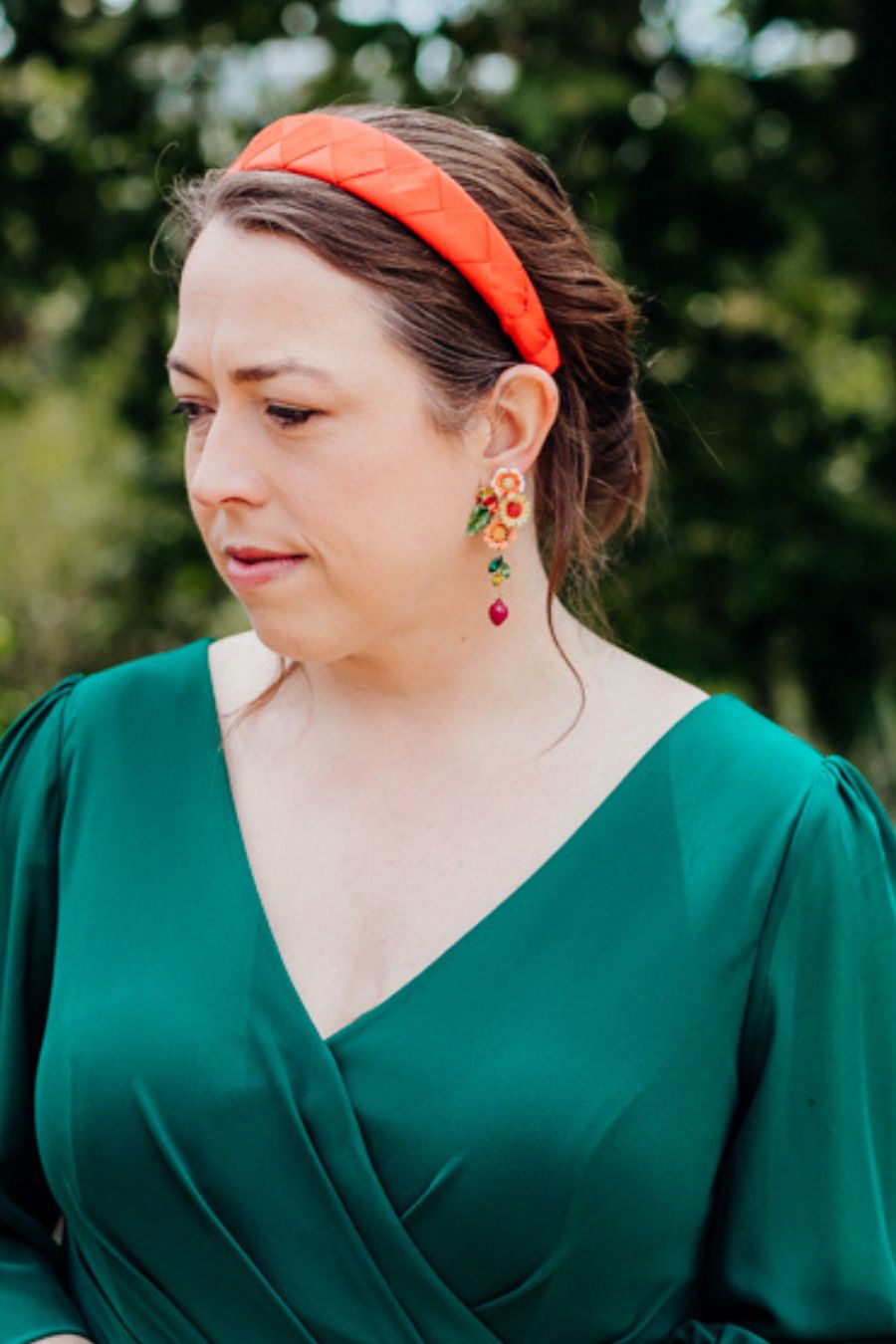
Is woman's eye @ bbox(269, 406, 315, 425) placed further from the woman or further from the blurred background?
the blurred background

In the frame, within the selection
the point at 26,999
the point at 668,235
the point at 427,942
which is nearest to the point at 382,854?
the point at 427,942

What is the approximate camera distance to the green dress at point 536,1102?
5.46 ft

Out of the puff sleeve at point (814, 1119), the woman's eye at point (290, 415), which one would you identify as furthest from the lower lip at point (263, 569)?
the puff sleeve at point (814, 1119)

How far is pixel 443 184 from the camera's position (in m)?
1.75

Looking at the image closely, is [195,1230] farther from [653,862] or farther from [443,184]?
[443,184]

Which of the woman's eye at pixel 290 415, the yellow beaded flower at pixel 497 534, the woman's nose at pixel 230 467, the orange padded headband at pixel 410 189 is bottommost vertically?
the yellow beaded flower at pixel 497 534

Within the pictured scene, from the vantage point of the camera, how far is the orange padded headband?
5.63ft

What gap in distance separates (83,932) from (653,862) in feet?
2.12

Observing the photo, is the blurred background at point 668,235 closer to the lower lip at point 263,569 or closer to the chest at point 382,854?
the chest at point 382,854

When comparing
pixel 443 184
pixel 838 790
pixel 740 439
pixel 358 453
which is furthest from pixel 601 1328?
pixel 740 439

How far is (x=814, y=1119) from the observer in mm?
1732

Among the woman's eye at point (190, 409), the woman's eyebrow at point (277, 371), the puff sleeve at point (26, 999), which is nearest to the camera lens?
the woman's eyebrow at point (277, 371)

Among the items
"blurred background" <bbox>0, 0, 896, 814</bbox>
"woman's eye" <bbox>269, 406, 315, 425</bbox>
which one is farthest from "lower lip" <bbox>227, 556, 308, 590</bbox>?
Result: "blurred background" <bbox>0, 0, 896, 814</bbox>

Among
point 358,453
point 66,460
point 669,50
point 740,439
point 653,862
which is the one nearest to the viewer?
point 358,453
